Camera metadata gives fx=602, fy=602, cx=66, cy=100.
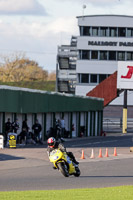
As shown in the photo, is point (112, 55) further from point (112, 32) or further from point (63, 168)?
point (63, 168)

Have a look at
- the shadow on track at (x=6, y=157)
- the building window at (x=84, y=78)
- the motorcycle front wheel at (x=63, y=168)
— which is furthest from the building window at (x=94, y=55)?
the motorcycle front wheel at (x=63, y=168)

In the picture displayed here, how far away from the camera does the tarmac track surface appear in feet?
61.8

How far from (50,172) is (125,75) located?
4377cm

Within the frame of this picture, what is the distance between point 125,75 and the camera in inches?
2611

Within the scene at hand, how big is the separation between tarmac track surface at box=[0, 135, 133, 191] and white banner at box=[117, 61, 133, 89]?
31900 millimetres

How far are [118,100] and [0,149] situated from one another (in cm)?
6196

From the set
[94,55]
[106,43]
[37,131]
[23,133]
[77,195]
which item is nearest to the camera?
[77,195]

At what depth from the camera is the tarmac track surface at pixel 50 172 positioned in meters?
18.8

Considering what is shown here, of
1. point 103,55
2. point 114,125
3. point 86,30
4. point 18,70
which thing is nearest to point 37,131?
point 114,125

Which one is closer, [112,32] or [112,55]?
[112,55]

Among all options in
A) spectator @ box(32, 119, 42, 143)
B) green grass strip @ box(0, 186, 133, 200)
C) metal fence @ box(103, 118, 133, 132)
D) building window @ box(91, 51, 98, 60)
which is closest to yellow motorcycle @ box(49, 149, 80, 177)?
green grass strip @ box(0, 186, 133, 200)

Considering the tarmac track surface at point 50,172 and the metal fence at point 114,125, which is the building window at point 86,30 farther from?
the tarmac track surface at point 50,172

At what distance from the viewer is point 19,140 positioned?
39.0 m

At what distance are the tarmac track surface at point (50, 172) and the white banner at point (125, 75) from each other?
31.9 meters
